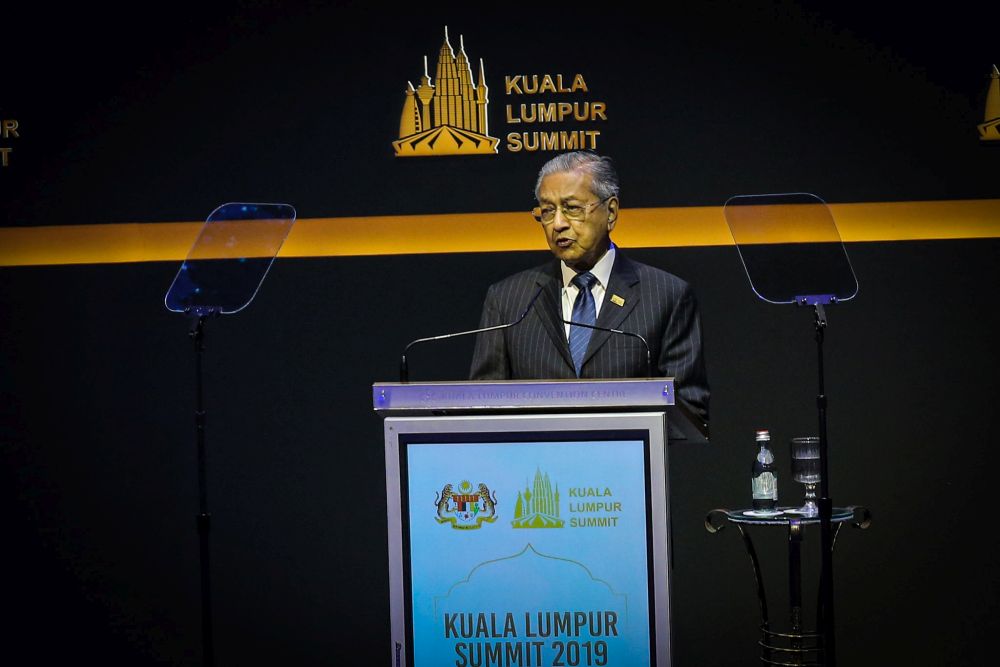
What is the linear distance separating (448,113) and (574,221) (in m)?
1.22

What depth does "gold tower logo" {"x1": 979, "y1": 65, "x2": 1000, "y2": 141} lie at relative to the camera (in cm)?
448

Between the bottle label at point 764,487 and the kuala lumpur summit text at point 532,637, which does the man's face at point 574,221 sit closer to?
the bottle label at point 764,487

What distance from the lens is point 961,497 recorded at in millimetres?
4504

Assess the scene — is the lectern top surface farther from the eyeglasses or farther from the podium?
the eyeglasses

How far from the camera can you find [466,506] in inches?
93.4

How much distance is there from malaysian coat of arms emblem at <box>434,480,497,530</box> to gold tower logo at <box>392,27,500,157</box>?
2395 mm

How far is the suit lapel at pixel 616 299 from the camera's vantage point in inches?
131

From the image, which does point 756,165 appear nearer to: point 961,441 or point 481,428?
point 961,441

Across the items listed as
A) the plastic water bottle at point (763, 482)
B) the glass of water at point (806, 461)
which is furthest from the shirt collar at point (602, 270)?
the glass of water at point (806, 461)

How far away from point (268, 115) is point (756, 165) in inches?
71.7

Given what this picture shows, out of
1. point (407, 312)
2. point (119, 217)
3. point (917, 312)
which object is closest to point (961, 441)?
point (917, 312)

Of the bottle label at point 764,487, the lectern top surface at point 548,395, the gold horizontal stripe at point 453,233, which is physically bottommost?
the bottle label at point 764,487

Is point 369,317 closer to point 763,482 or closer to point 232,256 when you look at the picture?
point 232,256

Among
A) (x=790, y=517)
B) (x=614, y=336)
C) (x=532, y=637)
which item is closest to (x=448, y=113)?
(x=614, y=336)
